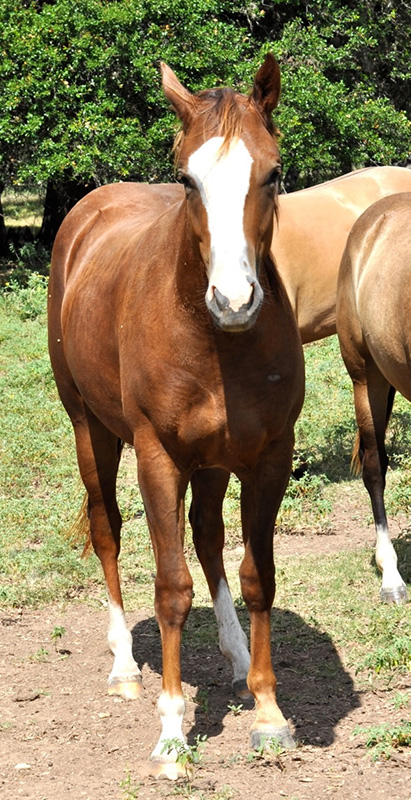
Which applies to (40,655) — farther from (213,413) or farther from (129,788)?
(213,413)

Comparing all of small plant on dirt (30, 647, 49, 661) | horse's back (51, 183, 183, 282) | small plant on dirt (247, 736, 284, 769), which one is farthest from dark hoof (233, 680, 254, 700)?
horse's back (51, 183, 183, 282)

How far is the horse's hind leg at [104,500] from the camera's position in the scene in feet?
14.4

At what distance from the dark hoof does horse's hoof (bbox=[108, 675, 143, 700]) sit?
1.32 feet

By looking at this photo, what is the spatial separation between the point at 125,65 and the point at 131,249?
794 centimetres

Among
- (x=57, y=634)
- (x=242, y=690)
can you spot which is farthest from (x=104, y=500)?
(x=242, y=690)

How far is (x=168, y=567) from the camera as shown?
3379 millimetres

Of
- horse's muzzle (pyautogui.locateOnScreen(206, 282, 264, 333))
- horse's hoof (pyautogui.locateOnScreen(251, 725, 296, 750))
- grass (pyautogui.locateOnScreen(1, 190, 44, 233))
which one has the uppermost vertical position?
horse's muzzle (pyautogui.locateOnScreen(206, 282, 264, 333))

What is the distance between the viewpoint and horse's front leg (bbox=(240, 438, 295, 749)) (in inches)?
135

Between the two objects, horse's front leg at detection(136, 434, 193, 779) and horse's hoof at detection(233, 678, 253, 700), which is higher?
horse's front leg at detection(136, 434, 193, 779)

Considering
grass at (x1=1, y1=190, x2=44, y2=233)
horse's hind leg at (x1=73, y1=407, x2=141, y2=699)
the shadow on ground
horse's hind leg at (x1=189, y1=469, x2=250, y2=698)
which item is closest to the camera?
the shadow on ground

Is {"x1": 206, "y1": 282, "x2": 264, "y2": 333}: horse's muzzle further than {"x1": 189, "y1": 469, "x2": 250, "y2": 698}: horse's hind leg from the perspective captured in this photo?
No

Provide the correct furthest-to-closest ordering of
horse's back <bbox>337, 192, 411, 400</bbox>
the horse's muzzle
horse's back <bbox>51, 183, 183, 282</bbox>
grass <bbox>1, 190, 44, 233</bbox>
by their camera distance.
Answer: grass <bbox>1, 190, 44, 233</bbox> → horse's back <bbox>337, 192, 411, 400</bbox> → horse's back <bbox>51, 183, 183, 282</bbox> → the horse's muzzle

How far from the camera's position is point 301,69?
11438mm

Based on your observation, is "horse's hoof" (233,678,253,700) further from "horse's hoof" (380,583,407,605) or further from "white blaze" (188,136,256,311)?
"white blaze" (188,136,256,311)
